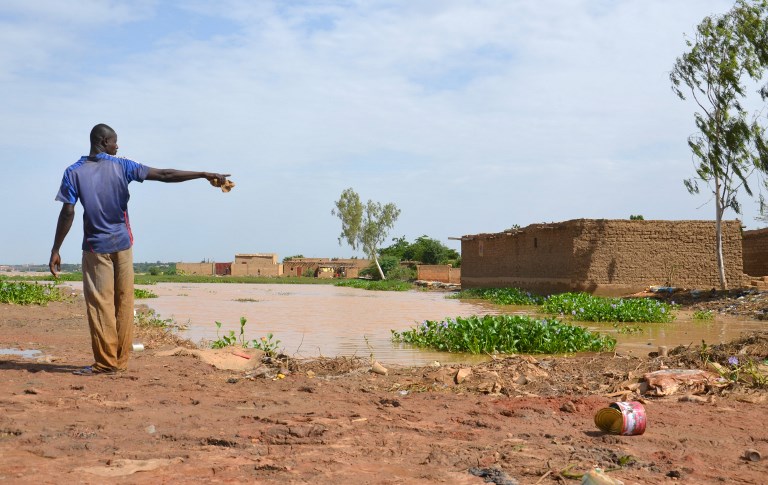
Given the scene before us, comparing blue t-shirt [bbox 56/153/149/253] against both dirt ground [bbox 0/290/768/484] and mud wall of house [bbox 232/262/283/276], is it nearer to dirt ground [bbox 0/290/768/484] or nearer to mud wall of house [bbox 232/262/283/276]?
dirt ground [bbox 0/290/768/484]

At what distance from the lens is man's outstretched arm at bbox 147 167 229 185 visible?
6102 millimetres

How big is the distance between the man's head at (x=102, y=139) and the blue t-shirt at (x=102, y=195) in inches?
3.1

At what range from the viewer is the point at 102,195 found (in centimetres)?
593

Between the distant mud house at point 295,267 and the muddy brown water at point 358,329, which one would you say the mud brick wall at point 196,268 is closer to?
the distant mud house at point 295,267

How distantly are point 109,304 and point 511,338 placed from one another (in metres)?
5.49

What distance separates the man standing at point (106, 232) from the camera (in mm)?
5898

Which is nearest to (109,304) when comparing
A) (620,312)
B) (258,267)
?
(620,312)

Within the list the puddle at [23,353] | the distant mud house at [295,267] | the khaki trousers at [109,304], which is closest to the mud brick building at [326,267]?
the distant mud house at [295,267]

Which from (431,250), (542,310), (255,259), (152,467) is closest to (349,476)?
(152,467)

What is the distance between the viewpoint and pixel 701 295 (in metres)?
20.5

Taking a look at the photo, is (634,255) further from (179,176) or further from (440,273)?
(440,273)

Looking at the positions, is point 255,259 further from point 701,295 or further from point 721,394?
point 721,394

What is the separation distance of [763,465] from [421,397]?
8.07ft

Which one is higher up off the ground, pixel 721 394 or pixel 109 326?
pixel 109 326
